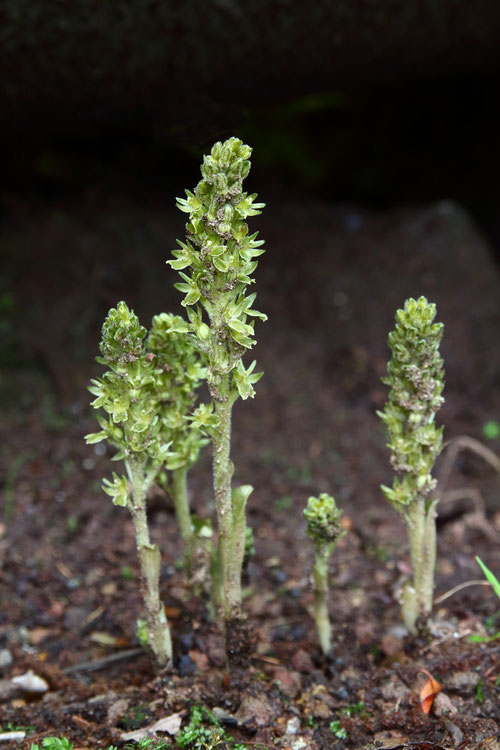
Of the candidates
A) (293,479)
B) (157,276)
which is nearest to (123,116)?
(157,276)

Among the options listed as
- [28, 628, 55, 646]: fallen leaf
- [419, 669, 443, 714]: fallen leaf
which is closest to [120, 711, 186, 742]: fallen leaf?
[419, 669, 443, 714]: fallen leaf

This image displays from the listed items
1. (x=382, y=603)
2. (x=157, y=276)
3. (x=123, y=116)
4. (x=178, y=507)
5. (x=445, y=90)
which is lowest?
(x=382, y=603)

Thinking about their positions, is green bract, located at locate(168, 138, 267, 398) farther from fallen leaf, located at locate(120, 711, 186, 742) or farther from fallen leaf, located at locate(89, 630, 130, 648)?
fallen leaf, located at locate(89, 630, 130, 648)

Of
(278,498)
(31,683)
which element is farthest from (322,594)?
(278,498)

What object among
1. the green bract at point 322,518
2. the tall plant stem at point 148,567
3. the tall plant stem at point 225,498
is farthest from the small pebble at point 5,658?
the green bract at point 322,518

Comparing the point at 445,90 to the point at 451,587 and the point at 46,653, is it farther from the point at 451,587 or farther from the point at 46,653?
the point at 46,653

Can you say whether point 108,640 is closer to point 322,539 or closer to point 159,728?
point 159,728
